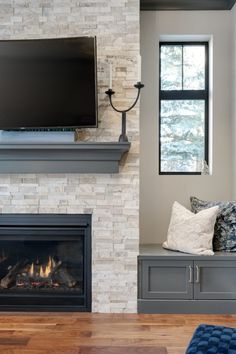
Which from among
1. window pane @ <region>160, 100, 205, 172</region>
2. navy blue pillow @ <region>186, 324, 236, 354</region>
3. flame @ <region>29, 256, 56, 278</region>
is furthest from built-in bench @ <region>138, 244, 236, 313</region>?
navy blue pillow @ <region>186, 324, 236, 354</region>

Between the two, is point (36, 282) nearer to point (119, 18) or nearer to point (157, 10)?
point (119, 18)

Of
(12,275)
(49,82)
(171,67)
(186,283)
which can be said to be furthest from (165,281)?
(171,67)

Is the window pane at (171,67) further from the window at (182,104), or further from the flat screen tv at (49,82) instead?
the flat screen tv at (49,82)

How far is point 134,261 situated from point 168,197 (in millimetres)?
845

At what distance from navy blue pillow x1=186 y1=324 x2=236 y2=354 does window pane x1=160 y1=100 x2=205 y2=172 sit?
2325 mm

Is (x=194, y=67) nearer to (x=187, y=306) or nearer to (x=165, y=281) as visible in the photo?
(x=165, y=281)

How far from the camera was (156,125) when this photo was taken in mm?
3920

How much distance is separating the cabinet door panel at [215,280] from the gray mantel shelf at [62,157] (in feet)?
3.62

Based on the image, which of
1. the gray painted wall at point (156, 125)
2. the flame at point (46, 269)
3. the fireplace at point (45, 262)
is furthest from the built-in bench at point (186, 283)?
the flame at point (46, 269)

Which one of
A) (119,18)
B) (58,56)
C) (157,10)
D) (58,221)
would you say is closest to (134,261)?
(58,221)

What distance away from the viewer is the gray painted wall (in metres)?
3.89

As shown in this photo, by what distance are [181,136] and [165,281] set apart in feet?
4.86

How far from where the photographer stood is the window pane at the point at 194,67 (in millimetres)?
4027

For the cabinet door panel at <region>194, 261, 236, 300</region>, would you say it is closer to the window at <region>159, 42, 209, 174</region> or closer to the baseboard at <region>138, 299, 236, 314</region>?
the baseboard at <region>138, 299, 236, 314</region>
